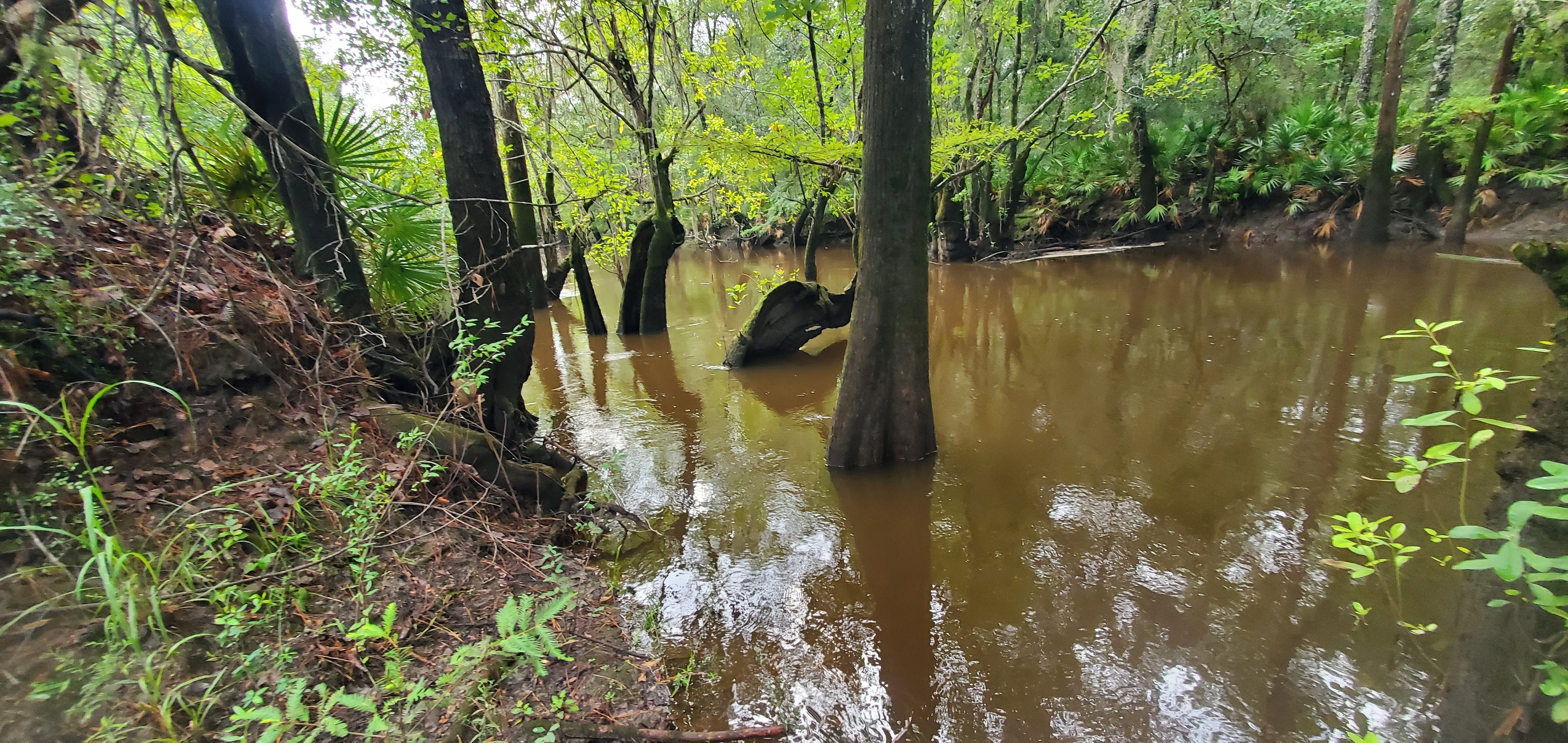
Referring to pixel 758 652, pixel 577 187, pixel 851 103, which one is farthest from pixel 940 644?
pixel 851 103

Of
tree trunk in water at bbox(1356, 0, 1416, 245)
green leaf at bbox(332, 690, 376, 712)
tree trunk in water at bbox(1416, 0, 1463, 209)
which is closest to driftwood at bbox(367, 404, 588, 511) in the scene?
green leaf at bbox(332, 690, 376, 712)

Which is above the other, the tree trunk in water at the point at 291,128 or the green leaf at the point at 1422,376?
the tree trunk in water at the point at 291,128

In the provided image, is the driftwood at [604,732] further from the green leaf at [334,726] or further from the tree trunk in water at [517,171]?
the tree trunk in water at [517,171]

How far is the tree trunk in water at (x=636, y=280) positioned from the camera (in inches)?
453

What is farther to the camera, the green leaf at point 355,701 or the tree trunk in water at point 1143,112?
the tree trunk in water at point 1143,112

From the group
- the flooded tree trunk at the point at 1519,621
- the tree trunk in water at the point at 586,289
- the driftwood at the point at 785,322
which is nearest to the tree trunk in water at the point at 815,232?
the driftwood at the point at 785,322

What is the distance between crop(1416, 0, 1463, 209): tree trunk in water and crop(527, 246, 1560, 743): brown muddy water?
7.20 m

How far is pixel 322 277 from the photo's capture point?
4.21 m

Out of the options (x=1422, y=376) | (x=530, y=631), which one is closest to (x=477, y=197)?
(x=530, y=631)

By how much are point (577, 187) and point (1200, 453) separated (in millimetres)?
9603

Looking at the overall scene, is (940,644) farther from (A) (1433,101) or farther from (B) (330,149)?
(A) (1433,101)

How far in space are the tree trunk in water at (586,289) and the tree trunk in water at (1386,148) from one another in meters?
17.8

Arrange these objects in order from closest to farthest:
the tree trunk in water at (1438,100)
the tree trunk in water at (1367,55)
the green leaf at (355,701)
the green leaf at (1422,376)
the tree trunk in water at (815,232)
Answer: the green leaf at (1422,376), the green leaf at (355,701), the tree trunk in water at (1438,100), the tree trunk in water at (815,232), the tree trunk in water at (1367,55)

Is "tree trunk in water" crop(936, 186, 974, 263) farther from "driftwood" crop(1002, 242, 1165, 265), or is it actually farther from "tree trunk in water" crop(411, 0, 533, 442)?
"tree trunk in water" crop(411, 0, 533, 442)
